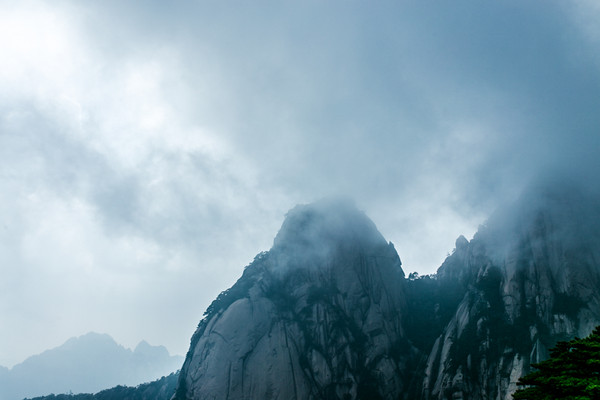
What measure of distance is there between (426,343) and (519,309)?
19.9 m

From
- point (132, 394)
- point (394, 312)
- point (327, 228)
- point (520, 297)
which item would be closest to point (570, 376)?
point (520, 297)

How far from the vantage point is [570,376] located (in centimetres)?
2038

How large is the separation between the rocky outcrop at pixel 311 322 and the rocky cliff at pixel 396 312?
0.23 m

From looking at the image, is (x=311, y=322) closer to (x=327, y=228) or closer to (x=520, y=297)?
(x=327, y=228)

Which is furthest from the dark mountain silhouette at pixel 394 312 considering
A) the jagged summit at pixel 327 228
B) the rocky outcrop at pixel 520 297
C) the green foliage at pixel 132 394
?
the green foliage at pixel 132 394

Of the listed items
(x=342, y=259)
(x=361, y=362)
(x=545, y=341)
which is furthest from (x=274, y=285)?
(x=545, y=341)

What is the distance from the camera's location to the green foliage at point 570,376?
19.0m

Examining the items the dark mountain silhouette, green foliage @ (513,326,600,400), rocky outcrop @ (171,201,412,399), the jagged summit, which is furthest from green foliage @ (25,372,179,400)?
green foliage @ (513,326,600,400)

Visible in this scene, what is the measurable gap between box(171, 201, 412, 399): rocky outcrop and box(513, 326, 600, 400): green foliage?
161 ft

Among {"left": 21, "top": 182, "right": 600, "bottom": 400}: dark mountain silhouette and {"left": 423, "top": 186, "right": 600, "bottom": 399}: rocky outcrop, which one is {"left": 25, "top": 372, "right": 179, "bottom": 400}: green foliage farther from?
{"left": 423, "top": 186, "right": 600, "bottom": 399}: rocky outcrop

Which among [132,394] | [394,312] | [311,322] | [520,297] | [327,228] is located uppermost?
[327,228]

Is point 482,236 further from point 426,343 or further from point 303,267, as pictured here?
point 303,267

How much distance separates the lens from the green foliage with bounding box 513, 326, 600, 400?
19.0 metres

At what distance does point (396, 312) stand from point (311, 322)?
1824 centimetres
